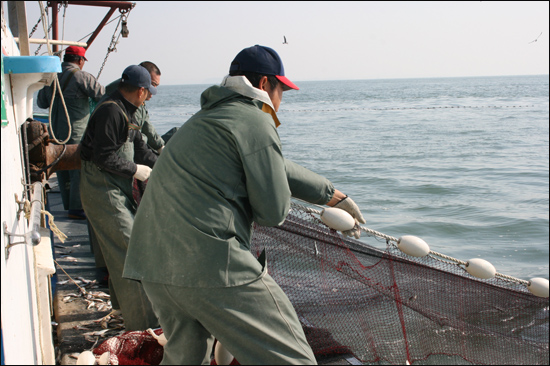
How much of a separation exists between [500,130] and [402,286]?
78.7ft

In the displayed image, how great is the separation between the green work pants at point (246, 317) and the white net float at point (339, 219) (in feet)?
3.46

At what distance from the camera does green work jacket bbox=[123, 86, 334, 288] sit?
2.14m

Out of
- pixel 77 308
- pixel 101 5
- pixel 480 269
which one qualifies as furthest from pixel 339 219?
pixel 101 5

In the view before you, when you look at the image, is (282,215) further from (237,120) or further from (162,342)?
(162,342)

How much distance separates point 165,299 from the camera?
7.40ft

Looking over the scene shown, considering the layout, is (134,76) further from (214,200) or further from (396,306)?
(396,306)

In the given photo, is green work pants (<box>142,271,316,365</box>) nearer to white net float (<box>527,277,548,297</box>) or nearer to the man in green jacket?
the man in green jacket

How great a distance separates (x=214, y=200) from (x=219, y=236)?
142 mm

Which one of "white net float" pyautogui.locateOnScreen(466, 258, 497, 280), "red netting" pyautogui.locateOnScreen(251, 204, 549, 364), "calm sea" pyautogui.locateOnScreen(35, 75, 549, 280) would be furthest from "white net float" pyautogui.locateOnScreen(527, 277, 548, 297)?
"calm sea" pyautogui.locateOnScreen(35, 75, 549, 280)

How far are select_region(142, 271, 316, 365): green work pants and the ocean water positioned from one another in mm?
5802

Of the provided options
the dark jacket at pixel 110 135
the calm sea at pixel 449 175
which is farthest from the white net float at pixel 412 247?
the calm sea at pixel 449 175

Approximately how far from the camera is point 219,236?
216 cm

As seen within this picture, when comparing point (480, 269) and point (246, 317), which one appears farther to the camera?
point (480, 269)

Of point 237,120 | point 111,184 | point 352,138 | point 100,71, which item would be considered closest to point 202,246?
point 237,120
